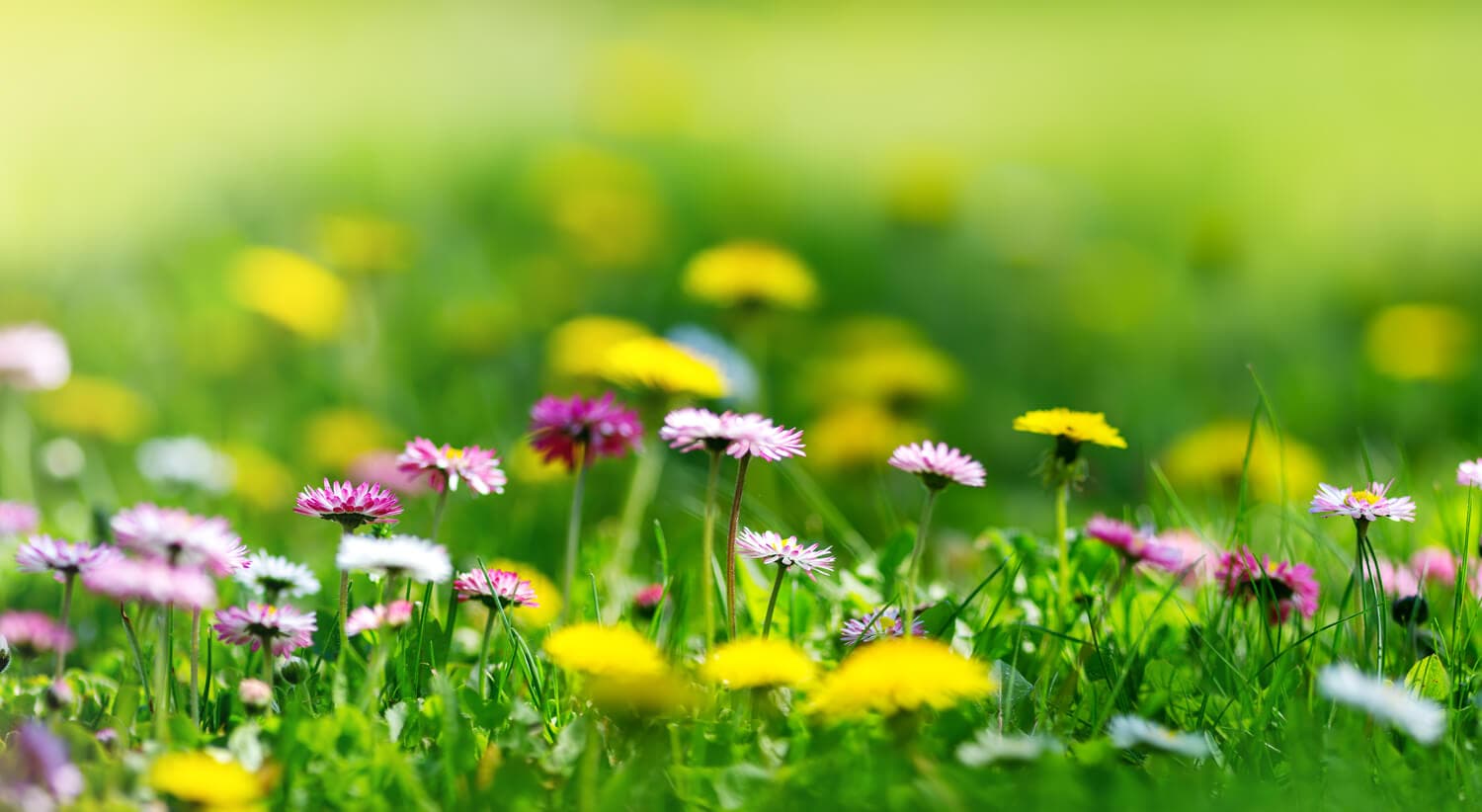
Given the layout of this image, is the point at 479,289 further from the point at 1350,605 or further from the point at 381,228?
the point at 1350,605

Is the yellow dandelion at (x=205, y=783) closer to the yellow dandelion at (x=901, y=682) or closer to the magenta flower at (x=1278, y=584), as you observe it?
the yellow dandelion at (x=901, y=682)

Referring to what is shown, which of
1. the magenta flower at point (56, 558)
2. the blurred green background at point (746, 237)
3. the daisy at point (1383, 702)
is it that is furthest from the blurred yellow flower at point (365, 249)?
the daisy at point (1383, 702)

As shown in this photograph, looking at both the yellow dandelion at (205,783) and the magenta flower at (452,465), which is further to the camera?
the magenta flower at (452,465)

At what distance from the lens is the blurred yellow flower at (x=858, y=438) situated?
3.12m

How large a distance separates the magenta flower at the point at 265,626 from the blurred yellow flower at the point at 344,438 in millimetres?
1753

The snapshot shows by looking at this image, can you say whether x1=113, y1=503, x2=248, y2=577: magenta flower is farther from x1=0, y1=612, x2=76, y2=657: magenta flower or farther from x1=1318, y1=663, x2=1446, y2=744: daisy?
x1=1318, y1=663, x2=1446, y2=744: daisy

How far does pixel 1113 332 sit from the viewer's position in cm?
465

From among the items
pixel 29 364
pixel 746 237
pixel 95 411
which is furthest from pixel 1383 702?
pixel 746 237

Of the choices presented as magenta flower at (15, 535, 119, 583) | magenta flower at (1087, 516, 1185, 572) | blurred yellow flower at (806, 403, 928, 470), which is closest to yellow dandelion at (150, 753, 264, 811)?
magenta flower at (15, 535, 119, 583)

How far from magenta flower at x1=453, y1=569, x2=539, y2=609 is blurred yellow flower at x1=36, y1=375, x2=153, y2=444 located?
205 cm

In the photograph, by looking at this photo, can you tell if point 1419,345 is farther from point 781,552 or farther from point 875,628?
point 781,552

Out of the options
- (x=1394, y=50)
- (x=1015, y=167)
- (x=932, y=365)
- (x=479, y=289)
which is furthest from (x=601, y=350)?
(x=1394, y=50)

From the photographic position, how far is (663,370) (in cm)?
212

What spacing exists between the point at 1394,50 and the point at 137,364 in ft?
24.3
